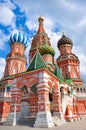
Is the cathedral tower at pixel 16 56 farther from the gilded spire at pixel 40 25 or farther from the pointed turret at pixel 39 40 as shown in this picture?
the gilded spire at pixel 40 25

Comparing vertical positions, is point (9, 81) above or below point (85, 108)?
above

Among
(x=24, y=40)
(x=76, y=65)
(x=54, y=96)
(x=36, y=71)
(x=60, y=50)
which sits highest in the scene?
(x=24, y=40)

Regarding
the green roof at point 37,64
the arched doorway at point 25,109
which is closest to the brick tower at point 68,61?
the arched doorway at point 25,109

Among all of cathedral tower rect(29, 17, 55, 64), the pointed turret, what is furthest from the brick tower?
cathedral tower rect(29, 17, 55, 64)

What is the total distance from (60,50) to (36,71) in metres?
19.5

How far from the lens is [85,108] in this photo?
1059 inches

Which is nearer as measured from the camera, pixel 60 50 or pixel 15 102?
pixel 15 102

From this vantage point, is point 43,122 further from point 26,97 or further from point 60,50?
point 60,50

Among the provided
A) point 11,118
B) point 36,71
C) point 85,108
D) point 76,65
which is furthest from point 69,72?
point 11,118

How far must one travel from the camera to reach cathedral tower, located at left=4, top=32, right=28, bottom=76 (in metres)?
29.5

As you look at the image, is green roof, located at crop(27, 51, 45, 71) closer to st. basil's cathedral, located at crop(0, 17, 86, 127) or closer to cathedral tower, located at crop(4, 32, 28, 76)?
st. basil's cathedral, located at crop(0, 17, 86, 127)

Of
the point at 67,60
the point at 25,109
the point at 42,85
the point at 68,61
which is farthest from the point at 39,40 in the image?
the point at 42,85

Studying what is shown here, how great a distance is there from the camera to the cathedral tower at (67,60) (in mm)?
30172

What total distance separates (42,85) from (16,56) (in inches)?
705
